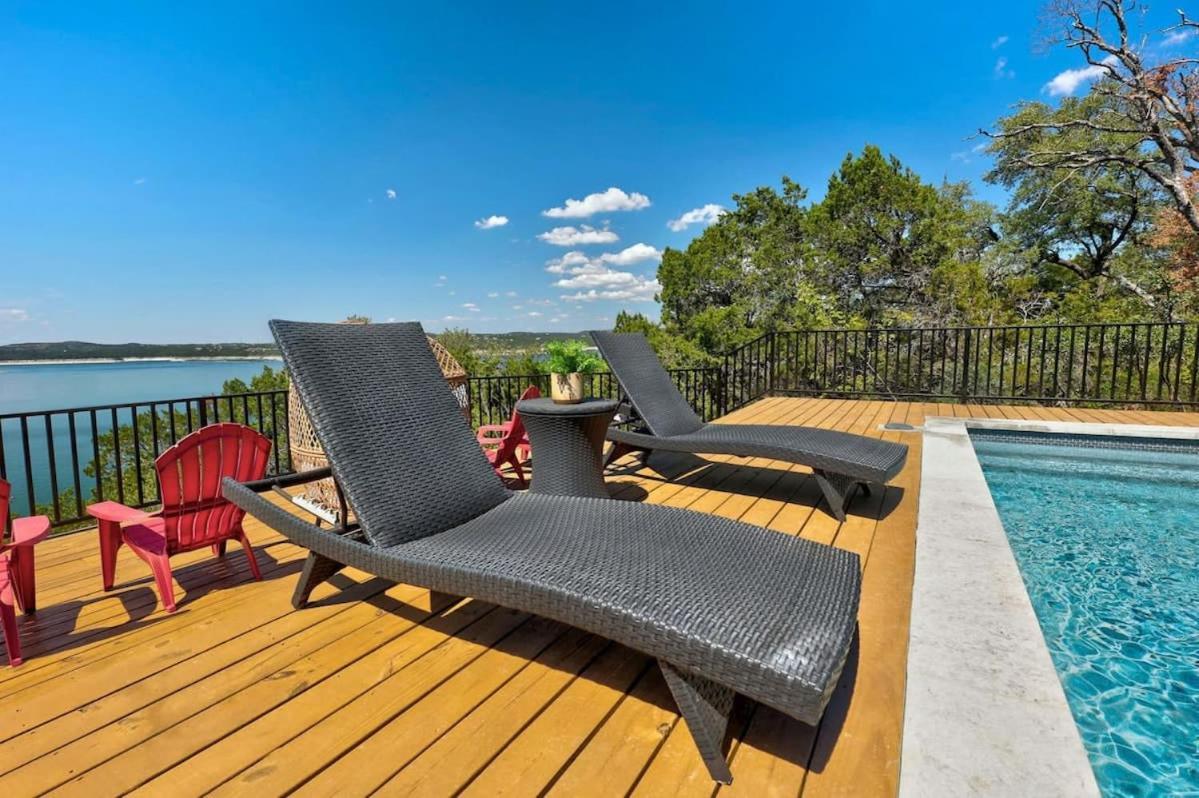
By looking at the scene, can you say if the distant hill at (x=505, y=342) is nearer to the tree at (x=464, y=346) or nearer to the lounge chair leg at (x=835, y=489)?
the tree at (x=464, y=346)

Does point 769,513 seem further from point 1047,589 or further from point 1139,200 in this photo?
point 1139,200

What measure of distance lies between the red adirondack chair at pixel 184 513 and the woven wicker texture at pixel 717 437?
7.78 ft

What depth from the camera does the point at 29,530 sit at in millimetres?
2076

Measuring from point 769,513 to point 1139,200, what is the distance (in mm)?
23954

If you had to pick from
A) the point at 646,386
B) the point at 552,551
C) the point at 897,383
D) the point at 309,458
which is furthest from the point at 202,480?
the point at 897,383

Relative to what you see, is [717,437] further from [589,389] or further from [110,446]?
[110,446]

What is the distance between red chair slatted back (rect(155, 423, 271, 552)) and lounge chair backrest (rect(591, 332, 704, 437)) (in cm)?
235

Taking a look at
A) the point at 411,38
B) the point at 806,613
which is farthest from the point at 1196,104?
the point at 806,613

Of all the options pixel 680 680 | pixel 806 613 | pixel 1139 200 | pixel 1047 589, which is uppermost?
pixel 1139 200

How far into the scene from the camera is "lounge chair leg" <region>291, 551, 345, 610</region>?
6.99 ft

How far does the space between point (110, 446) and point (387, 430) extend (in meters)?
18.9

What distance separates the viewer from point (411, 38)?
10750 millimetres

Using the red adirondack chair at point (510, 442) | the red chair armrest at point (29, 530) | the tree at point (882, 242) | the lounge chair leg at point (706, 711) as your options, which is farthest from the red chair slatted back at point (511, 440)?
the tree at point (882, 242)

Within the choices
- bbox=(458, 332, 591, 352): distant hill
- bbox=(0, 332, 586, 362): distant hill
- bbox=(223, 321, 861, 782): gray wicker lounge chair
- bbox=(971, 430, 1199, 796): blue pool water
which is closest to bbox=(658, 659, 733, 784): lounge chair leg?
bbox=(223, 321, 861, 782): gray wicker lounge chair
